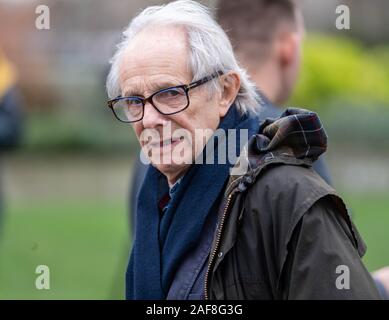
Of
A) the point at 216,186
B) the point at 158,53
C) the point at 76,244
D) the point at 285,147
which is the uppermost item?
the point at 158,53

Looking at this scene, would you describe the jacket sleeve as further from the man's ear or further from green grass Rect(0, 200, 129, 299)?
green grass Rect(0, 200, 129, 299)

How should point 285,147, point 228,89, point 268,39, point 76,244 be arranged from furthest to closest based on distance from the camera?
1. point 76,244
2. point 268,39
3. point 228,89
4. point 285,147

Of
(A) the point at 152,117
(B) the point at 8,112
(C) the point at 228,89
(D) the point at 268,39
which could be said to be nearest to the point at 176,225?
(A) the point at 152,117

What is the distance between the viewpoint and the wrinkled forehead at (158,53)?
2.74 m

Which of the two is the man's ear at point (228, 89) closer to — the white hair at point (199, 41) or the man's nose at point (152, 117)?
the white hair at point (199, 41)

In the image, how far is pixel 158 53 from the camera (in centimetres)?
275

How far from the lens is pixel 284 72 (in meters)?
4.21

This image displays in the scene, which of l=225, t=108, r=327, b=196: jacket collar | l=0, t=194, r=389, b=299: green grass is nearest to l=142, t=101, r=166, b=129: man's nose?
l=225, t=108, r=327, b=196: jacket collar

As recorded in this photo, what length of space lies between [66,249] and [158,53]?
23.8 ft

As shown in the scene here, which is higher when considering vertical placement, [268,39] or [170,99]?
[268,39]

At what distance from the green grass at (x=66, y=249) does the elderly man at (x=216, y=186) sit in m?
2.86

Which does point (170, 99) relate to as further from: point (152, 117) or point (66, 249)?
point (66, 249)

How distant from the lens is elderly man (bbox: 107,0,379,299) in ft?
8.12

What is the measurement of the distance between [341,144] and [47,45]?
694 centimetres
